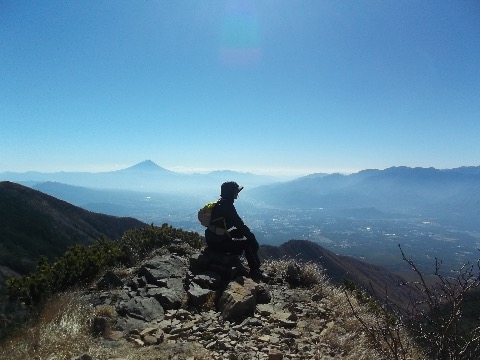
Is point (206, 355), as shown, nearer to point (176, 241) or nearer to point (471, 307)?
point (176, 241)

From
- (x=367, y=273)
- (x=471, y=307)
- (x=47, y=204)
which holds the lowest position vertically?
(x=367, y=273)

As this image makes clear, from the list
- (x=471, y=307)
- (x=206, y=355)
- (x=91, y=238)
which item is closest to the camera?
(x=206, y=355)

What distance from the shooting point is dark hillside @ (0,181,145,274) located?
52.8 metres

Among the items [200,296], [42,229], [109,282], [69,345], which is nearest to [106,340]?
[69,345]

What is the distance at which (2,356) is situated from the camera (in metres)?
5.25

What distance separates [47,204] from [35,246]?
26107mm

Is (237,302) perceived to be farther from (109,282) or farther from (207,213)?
(109,282)

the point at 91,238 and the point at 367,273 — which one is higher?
the point at 91,238

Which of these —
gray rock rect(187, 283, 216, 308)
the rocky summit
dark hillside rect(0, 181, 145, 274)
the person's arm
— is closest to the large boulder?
the rocky summit

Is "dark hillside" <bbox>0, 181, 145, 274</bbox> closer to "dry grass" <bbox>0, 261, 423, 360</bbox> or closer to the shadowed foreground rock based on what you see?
the shadowed foreground rock

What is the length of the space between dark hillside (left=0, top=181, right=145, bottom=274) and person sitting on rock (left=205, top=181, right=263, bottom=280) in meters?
45.9

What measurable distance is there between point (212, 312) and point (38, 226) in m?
73.0

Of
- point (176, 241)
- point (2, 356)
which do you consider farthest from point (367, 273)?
point (2, 356)

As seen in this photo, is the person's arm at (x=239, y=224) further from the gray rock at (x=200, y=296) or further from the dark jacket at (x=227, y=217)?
the gray rock at (x=200, y=296)
